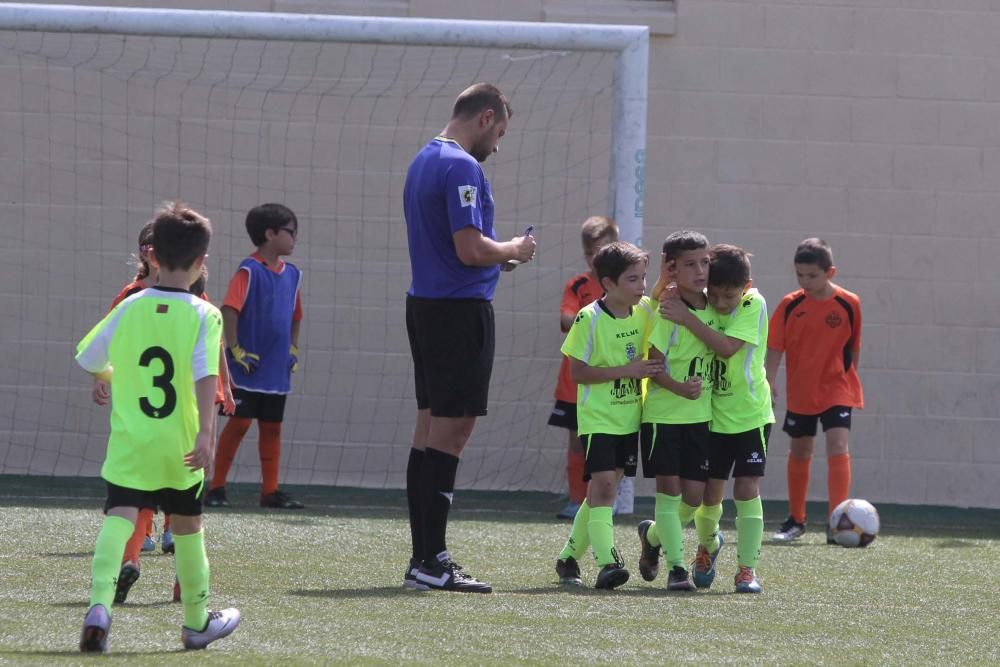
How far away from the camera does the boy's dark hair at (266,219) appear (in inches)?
325

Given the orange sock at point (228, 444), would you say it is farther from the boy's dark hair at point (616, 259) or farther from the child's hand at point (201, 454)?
the child's hand at point (201, 454)

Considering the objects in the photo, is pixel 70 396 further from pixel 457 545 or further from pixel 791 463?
pixel 791 463

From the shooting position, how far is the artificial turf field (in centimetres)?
402

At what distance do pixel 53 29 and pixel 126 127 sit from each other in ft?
4.30

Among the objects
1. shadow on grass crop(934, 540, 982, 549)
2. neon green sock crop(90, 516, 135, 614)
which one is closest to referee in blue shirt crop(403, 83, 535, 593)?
neon green sock crop(90, 516, 135, 614)

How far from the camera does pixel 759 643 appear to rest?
425cm

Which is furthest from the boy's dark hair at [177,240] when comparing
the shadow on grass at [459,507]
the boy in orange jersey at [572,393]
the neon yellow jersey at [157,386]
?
the boy in orange jersey at [572,393]

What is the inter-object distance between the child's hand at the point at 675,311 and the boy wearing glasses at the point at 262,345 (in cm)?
330

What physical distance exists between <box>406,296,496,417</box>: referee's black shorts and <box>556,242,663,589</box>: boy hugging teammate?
443mm

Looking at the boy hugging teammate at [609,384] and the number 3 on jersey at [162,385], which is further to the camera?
the boy hugging teammate at [609,384]

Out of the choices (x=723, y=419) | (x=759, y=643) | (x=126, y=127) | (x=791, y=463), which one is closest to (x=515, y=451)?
(x=791, y=463)

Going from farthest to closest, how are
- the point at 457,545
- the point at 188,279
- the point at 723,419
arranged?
the point at 457,545 < the point at 723,419 < the point at 188,279

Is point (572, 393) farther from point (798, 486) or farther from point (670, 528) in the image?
point (670, 528)

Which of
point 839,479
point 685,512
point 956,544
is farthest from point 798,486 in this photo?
point 685,512
